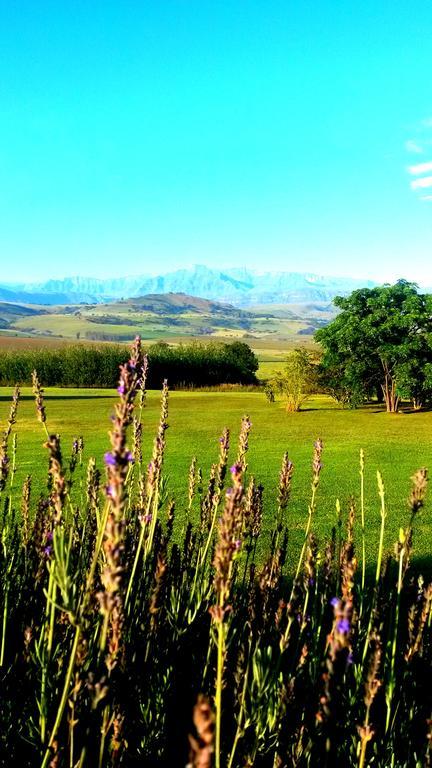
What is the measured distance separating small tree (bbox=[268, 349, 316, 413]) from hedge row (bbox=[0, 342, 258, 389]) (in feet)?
55.0

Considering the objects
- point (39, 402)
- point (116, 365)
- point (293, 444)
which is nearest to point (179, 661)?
point (39, 402)

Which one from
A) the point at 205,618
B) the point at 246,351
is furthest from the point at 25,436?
Result: the point at 246,351

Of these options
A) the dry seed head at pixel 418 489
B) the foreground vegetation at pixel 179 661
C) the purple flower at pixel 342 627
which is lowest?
the foreground vegetation at pixel 179 661

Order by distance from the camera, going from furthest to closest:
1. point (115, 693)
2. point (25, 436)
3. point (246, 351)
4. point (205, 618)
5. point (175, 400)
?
1. point (246, 351)
2. point (175, 400)
3. point (25, 436)
4. point (205, 618)
5. point (115, 693)

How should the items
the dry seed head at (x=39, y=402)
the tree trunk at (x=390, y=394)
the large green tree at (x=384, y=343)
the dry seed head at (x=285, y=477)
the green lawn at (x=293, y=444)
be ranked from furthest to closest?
the tree trunk at (x=390, y=394), the large green tree at (x=384, y=343), the green lawn at (x=293, y=444), the dry seed head at (x=285, y=477), the dry seed head at (x=39, y=402)

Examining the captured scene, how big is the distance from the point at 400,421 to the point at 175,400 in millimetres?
15526

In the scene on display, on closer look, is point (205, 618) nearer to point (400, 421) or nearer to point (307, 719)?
point (307, 719)

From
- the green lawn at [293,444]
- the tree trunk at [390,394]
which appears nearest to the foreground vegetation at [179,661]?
the green lawn at [293,444]

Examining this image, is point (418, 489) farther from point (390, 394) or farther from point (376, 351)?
point (390, 394)

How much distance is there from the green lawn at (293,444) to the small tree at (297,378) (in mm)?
827

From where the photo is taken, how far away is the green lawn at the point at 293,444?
11.1 meters

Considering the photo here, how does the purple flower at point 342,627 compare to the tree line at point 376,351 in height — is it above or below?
below

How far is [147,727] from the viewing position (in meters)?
2.53

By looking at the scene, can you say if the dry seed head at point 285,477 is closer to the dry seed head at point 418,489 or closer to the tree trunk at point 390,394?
the dry seed head at point 418,489
